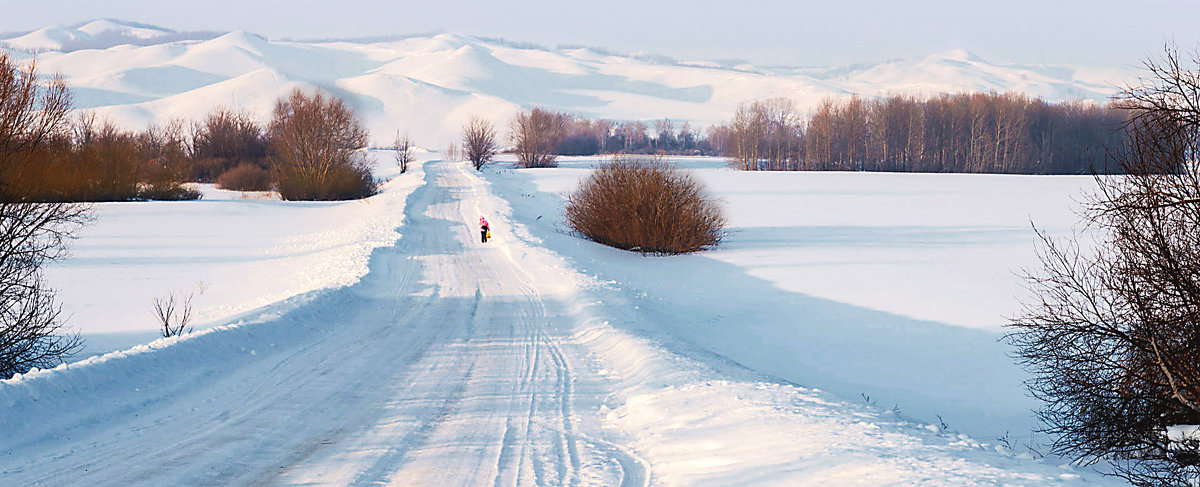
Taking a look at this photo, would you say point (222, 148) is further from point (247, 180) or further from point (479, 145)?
point (479, 145)

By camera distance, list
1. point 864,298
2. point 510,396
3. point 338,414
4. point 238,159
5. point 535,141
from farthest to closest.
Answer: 1. point 535,141
2. point 238,159
3. point 864,298
4. point 510,396
5. point 338,414

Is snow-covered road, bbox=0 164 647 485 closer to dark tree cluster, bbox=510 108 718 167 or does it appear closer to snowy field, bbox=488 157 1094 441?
snowy field, bbox=488 157 1094 441

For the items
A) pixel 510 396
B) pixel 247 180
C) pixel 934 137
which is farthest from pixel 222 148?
pixel 934 137

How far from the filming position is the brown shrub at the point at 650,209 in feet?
87.2

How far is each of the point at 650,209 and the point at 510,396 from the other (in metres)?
18.8

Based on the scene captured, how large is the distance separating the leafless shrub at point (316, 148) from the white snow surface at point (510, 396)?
3384 cm

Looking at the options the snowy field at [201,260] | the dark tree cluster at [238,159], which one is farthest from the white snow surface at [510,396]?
the dark tree cluster at [238,159]

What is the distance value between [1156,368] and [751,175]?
228 ft

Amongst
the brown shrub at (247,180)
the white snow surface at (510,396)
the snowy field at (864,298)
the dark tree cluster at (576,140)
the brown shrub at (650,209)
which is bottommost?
the snowy field at (864,298)

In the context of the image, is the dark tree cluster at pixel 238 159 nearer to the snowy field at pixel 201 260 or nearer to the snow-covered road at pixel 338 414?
the snowy field at pixel 201 260

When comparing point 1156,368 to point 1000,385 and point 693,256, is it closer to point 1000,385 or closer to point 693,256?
point 1000,385

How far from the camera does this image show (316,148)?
50625 millimetres

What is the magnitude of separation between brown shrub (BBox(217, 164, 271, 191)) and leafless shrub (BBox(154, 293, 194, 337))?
46619mm

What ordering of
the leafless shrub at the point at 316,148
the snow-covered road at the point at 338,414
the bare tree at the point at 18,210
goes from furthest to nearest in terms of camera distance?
1. the leafless shrub at the point at 316,148
2. the bare tree at the point at 18,210
3. the snow-covered road at the point at 338,414
